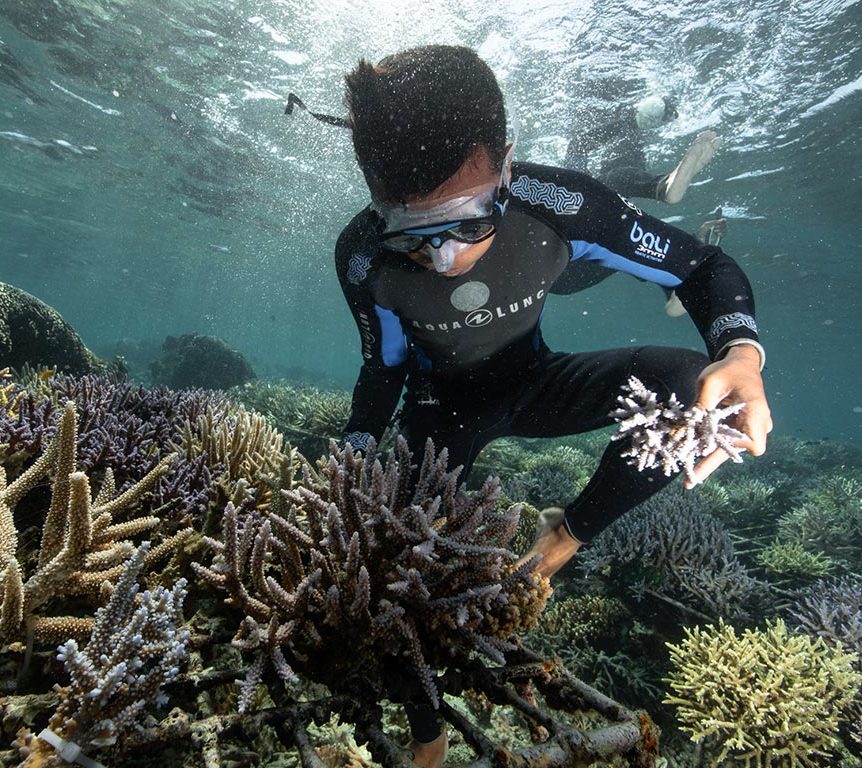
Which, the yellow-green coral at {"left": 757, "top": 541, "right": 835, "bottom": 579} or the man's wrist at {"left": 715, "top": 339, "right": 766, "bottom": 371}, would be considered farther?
the yellow-green coral at {"left": 757, "top": 541, "right": 835, "bottom": 579}

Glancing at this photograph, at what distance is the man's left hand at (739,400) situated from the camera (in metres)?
2.18

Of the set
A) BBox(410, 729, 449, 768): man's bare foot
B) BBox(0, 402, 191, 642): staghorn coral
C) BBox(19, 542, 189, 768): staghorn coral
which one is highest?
BBox(0, 402, 191, 642): staghorn coral

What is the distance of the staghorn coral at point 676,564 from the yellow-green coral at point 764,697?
82cm

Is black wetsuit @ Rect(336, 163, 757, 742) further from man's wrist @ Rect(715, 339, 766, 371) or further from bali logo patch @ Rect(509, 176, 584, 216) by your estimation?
man's wrist @ Rect(715, 339, 766, 371)

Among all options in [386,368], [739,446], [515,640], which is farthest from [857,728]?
[386,368]

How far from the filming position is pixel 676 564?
4.38m

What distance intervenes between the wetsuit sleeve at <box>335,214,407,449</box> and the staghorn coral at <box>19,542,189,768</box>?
2.12 m

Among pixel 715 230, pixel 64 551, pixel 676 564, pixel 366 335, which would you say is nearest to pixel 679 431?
pixel 64 551

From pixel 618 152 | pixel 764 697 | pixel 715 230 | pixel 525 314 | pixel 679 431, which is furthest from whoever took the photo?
pixel 618 152

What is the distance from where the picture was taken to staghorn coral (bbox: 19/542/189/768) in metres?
1.16

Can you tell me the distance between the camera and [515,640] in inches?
78.1

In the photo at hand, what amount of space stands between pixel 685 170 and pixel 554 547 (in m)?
9.06

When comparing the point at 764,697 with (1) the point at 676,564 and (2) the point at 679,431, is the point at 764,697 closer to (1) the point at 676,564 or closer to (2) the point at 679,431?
(1) the point at 676,564

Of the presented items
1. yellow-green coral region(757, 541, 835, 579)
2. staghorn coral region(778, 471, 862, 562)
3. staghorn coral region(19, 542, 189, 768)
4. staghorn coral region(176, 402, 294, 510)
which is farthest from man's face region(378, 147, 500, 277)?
staghorn coral region(778, 471, 862, 562)
